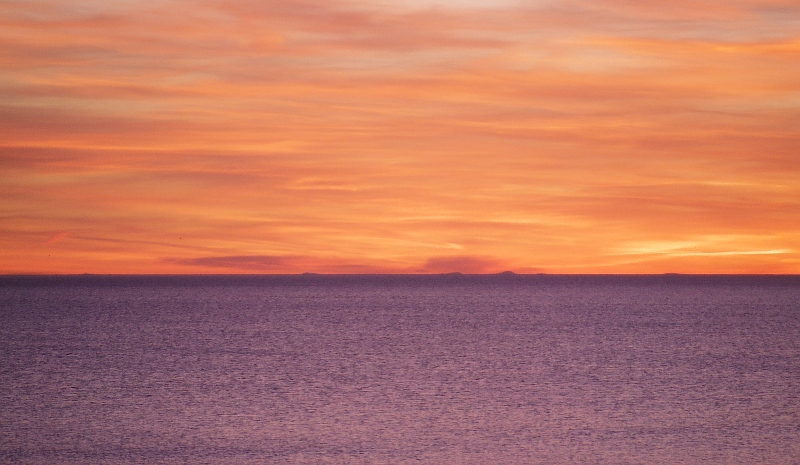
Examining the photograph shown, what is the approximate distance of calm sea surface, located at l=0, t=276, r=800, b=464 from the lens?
2767cm

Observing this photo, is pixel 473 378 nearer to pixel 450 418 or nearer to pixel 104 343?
pixel 450 418

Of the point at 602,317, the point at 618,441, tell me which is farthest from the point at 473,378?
the point at 602,317

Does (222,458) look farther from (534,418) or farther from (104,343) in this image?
(104,343)

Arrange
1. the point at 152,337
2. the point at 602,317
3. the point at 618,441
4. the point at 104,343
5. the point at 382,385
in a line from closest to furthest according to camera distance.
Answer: the point at 618,441 → the point at 382,385 → the point at 104,343 → the point at 152,337 → the point at 602,317

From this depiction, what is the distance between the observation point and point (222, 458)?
2647 cm

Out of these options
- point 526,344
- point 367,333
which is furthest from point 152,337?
point 526,344

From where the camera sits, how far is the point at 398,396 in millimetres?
38656

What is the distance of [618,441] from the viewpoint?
1148 inches

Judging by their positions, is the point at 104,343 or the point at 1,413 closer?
the point at 1,413

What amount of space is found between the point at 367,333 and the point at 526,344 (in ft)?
53.8

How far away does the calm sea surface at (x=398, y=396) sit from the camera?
2767cm

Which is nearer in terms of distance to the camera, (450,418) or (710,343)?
(450,418)

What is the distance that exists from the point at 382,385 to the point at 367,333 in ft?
119

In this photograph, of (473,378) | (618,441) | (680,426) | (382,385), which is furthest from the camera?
(473,378)
